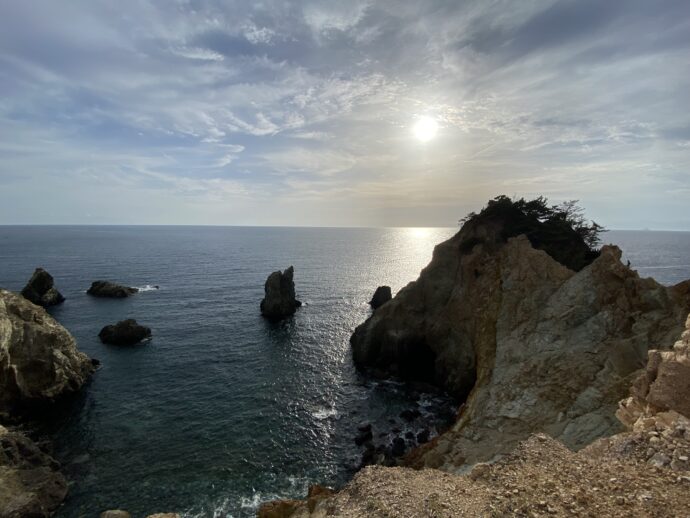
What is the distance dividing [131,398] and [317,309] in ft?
149

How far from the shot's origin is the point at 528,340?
34.2m

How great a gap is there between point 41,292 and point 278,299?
178 ft

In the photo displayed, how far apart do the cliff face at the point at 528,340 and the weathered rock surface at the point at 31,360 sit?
132 feet

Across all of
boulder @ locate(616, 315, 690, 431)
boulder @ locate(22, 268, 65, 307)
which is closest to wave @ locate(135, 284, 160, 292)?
boulder @ locate(22, 268, 65, 307)

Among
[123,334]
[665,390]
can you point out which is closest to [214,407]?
[123,334]

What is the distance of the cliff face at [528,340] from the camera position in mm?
25984

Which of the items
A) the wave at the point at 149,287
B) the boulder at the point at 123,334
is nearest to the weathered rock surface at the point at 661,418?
the boulder at the point at 123,334

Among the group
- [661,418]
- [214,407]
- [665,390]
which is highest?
[665,390]

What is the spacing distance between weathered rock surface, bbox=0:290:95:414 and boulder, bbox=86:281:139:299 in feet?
142

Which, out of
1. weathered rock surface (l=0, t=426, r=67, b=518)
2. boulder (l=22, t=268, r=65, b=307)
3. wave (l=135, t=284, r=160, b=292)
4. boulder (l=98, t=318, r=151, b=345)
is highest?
boulder (l=22, t=268, r=65, b=307)

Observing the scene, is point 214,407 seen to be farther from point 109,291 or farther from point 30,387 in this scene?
point 109,291

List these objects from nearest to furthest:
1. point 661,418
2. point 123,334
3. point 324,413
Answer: point 661,418
point 324,413
point 123,334

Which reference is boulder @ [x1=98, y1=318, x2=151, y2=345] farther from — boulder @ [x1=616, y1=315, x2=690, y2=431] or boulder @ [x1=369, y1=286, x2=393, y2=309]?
boulder @ [x1=616, y1=315, x2=690, y2=431]

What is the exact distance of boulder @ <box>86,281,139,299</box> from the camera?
88.0 meters
